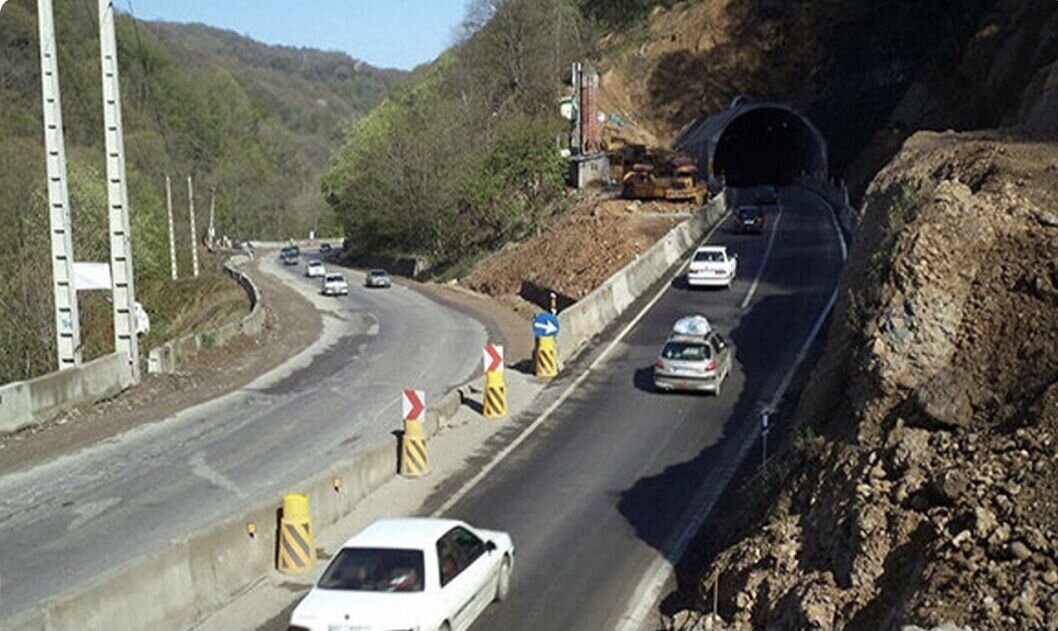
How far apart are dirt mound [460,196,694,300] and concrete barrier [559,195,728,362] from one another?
4.49 feet

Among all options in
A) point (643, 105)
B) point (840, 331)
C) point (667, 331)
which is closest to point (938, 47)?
point (643, 105)

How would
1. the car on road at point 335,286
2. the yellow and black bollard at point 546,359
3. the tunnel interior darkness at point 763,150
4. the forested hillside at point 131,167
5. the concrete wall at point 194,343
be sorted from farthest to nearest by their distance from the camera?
the tunnel interior darkness at point 763,150, the car on road at point 335,286, the forested hillside at point 131,167, the concrete wall at point 194,343, the yellow and black bollard at point 546,359

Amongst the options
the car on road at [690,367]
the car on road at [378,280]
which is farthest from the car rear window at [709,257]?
the car on road at [378,280]

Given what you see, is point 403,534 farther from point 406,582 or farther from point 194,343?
point 194,343

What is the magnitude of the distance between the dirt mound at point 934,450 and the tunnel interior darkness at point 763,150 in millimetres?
72363

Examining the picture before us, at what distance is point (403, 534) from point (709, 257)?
2768 centimetres

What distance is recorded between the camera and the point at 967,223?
1549 centimetres

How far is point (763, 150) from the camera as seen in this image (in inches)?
3954

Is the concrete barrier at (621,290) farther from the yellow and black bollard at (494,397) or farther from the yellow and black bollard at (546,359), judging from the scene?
the yellow and black bollard at (494,397)

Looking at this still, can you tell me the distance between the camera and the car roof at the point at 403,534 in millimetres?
12344

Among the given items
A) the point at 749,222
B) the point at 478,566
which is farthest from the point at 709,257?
the point at 478,566

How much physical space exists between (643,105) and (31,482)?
80784mm

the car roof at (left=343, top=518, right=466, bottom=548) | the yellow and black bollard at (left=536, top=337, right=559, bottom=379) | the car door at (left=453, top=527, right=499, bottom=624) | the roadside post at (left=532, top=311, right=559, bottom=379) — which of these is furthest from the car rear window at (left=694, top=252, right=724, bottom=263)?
the car roof at (left=343, top=518, right=466, bottom=548)

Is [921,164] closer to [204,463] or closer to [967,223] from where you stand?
[967,223]
